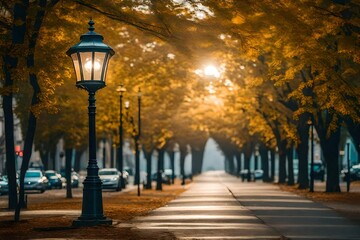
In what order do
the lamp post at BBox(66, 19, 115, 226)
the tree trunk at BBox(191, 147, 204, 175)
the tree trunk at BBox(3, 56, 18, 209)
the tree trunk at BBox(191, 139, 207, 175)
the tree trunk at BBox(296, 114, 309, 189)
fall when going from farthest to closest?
1. the tree trunk at BBox(191, 147, 204, 175)
2. the tree trunk at BBox(191, 139, 207, 175)
3. the tree trunk at BBox(296, 114, 309, 189)
4. the tree trunk at BBox(3, 56, 18, 209)
5. the lamp post at BBox(66, 19, 115, 226)

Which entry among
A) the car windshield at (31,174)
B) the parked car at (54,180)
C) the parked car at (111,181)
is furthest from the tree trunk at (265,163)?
the car windshield at (31,174)

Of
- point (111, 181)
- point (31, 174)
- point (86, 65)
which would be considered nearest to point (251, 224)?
point (86, 65)

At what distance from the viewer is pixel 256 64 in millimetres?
53750

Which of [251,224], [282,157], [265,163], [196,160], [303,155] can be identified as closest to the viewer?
[251,224]

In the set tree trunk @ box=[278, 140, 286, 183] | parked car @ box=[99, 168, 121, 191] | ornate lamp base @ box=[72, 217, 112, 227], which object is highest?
tree trunk @ box=[278, 140, 286, 183]

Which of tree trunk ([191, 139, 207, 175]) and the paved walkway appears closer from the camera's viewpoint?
the paved walkway

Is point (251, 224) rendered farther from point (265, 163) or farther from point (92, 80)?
point (265, 163)

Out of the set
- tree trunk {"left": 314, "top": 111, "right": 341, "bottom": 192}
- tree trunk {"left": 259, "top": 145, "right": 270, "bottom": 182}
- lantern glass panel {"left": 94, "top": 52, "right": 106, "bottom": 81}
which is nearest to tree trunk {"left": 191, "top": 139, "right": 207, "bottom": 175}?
tree trunk {"left": 259, "top": 145, "right": 270, "bottom": 182}

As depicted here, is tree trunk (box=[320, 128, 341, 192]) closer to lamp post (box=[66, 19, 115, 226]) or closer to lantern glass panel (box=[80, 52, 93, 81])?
lamp post (box=[66, 19, 115, 226])

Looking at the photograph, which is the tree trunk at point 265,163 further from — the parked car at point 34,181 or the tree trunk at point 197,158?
the tree trunk at point 197,158

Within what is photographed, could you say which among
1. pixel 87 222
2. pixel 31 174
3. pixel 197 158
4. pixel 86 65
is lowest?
pixel 87 222

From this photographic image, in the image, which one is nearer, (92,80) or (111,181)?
(92,80)

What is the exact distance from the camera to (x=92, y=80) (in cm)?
2430

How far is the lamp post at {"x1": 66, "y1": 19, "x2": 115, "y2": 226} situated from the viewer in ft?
77.3
